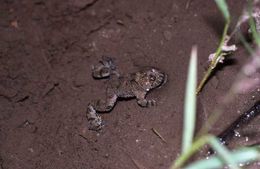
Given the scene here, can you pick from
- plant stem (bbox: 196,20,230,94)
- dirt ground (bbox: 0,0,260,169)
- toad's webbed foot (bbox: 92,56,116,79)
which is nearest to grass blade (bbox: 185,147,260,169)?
plant stem (bbox: 196,20,230,94)

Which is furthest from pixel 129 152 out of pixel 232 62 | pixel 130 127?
pixel 232 62

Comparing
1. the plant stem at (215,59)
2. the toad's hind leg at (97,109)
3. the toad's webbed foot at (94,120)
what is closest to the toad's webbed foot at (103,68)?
the toad's hind leg at (97,109)

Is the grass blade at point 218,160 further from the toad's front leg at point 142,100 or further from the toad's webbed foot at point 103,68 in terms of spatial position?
the toad's webbed foot at point 103,68

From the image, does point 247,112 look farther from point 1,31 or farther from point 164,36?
point 1,31

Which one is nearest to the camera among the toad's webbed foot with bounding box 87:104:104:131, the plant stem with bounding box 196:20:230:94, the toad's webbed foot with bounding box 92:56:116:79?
the plant stem with bounding box 196:20:230:94

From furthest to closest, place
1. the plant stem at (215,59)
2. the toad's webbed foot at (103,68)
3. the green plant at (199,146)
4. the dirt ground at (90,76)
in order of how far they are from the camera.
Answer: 1. the toad's webbed foot at (103,68)
2. the dirt ground at (90,76)
3. the plant stem at (215,59)
4. the green plant at (199,146)

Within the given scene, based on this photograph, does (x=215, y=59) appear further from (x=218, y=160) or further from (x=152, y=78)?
(x=218, y=160)

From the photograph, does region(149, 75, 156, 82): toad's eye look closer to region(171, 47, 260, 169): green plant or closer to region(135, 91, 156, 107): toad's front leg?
region(135, 91, 156, 107): toad's front leg
